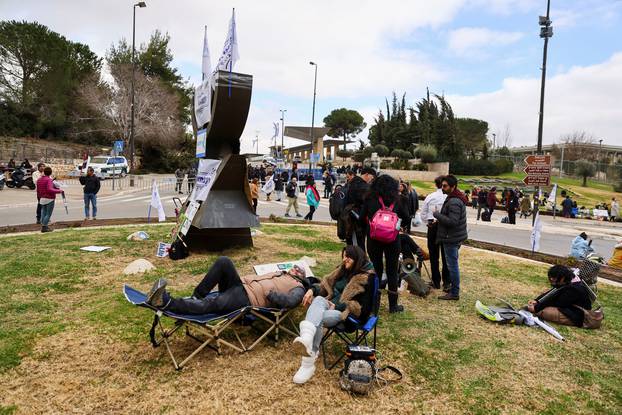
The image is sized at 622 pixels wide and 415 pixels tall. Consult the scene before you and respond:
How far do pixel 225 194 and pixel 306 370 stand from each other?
5.20 meters

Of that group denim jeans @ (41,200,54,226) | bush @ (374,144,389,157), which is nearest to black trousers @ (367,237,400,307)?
denim jeans @ (41,200,54,226)

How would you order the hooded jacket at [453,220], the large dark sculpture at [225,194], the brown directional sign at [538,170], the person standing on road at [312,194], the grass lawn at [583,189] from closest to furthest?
the hooded jacket at [453,220], the large dark sculpture at [225,194], the person standing on road at [312,194], the brown directional sign at [538,170], the grass lawn at [583,189]

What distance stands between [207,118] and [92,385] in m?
5.67

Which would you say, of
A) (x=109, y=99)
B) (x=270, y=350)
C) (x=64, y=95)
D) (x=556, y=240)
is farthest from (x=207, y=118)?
(x=64, y=95)

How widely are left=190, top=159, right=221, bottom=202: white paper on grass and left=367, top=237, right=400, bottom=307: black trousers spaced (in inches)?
148

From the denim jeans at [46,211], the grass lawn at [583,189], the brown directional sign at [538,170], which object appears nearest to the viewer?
the denim jeans at [46,211]

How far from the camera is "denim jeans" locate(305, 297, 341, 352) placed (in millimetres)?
4062

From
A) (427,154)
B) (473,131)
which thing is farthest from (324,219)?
(473,131)

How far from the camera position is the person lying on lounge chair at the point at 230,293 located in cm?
407

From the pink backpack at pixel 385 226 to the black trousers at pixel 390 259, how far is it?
156 mm

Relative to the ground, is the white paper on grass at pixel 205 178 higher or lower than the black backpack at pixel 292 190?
higher

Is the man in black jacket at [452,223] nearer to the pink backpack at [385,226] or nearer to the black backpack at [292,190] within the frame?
the pink backpack at [385,226]

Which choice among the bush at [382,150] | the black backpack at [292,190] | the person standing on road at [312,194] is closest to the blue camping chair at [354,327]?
the person standing on road at [312,194]

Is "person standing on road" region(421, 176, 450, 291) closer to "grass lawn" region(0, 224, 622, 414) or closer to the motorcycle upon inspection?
"grass lawn" region(0, 224, 622, 414)
